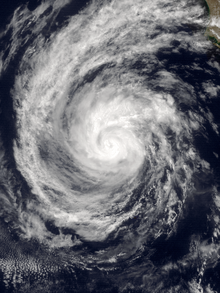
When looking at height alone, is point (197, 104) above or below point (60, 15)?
below

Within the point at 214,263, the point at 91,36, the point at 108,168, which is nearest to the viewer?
the point at 214,263

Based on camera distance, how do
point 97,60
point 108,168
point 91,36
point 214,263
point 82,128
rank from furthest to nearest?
point 108,168 < point 82,128 < point 97,60 < point 91,36 < point 214,263

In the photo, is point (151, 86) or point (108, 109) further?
point (108, 109)

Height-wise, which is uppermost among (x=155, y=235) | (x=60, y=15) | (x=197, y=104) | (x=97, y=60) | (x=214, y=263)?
(x=60, y=15)

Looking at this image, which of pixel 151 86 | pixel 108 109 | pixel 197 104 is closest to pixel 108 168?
pixel 108 109

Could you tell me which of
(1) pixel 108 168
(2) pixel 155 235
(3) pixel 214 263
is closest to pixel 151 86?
(1) pixel 108 168

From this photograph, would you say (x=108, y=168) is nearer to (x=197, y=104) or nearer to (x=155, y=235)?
(x=155, y=235)
